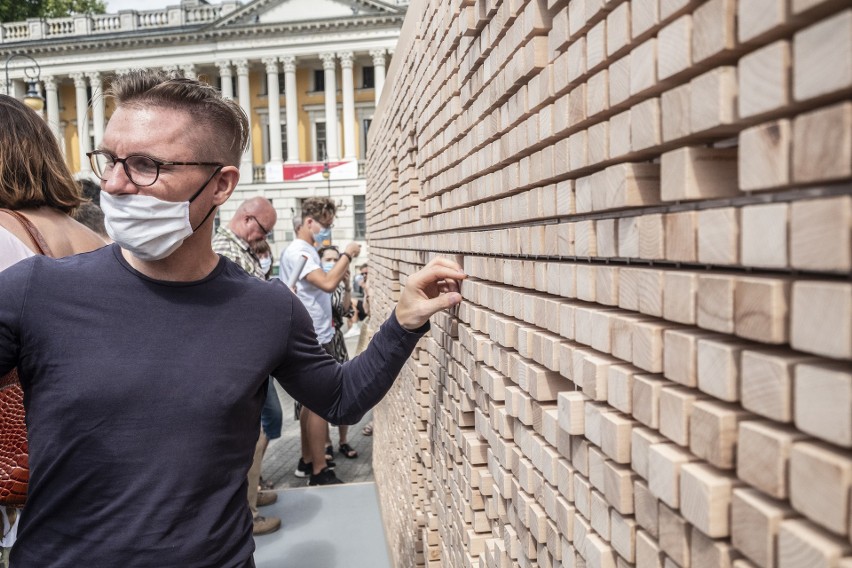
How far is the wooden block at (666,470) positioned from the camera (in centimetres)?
102

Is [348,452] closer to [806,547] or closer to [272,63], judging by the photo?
[806,547]

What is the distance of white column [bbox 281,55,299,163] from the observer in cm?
4566

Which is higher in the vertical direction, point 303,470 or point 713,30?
point 713,30

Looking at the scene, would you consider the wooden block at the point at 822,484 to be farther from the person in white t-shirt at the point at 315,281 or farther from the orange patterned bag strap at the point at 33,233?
the person in white t-shirt at the point at 315,281

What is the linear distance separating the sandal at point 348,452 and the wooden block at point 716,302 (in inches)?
289

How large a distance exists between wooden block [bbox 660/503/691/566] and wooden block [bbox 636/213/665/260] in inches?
15.1

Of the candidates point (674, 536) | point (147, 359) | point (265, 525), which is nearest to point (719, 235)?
point (674, 536)

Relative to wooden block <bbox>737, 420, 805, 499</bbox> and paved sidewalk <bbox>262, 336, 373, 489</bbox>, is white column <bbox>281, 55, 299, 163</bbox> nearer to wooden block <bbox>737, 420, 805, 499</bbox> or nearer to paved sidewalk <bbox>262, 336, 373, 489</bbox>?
paved sidewalk <bbox>262, 336, 373, 489</bbox>

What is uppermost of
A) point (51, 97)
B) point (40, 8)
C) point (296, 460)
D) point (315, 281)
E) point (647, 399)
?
point (40, 8)

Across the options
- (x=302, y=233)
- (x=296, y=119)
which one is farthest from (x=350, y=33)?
(x=302, y=233)

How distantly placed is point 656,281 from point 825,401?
1.30 feet

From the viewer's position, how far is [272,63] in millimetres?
45844

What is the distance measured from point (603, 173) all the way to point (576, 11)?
330mm

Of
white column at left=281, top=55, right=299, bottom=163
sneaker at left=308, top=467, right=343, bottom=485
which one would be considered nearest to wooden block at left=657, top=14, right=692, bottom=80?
sneaker at left=308, top=467, right=343, bottom=485
